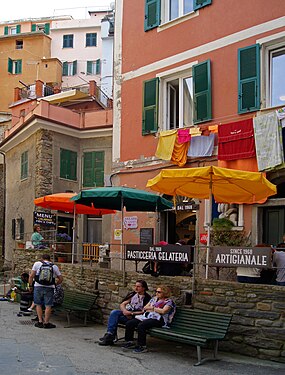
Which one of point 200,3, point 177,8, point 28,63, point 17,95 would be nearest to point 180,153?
point 200,3

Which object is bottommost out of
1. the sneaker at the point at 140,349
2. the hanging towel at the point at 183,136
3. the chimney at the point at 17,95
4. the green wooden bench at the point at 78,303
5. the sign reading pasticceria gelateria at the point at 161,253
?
the sneaker at the point at 140,349

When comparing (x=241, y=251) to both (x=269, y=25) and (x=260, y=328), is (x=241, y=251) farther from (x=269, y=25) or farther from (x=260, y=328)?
(x=269, y=25)

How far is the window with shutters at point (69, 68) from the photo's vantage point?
5091 centimetres

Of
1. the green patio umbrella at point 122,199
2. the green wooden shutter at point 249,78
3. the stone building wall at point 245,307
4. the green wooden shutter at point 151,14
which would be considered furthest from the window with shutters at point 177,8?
the stone building wall at point 245,307

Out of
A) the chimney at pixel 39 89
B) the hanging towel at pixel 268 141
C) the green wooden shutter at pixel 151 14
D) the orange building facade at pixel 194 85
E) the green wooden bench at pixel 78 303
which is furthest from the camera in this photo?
the chimney at pixel 39 89

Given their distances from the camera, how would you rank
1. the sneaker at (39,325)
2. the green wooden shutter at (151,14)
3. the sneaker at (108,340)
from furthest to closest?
the green wooden shutter at (151,14)
the sneaker at (39,325)
the sneaker at (108,340)

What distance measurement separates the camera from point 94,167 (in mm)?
24500

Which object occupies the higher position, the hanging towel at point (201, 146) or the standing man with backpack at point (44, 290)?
the hanging towel at point (201, 146)

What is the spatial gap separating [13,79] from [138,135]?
35260mm

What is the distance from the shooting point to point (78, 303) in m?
12.0

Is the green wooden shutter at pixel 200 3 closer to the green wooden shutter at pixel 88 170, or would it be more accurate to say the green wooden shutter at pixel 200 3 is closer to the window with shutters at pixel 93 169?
the window with shutters at pixel 93 169

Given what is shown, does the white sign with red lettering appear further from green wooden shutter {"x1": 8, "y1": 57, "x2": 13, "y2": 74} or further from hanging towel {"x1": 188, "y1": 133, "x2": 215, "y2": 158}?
green wooden shutter {"x1": 8, "y1": 57, "x2": 13, "y2": 74}

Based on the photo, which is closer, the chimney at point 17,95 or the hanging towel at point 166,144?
the hanging towel at point 166,144

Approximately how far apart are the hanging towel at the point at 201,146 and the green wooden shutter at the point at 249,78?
106 cm
